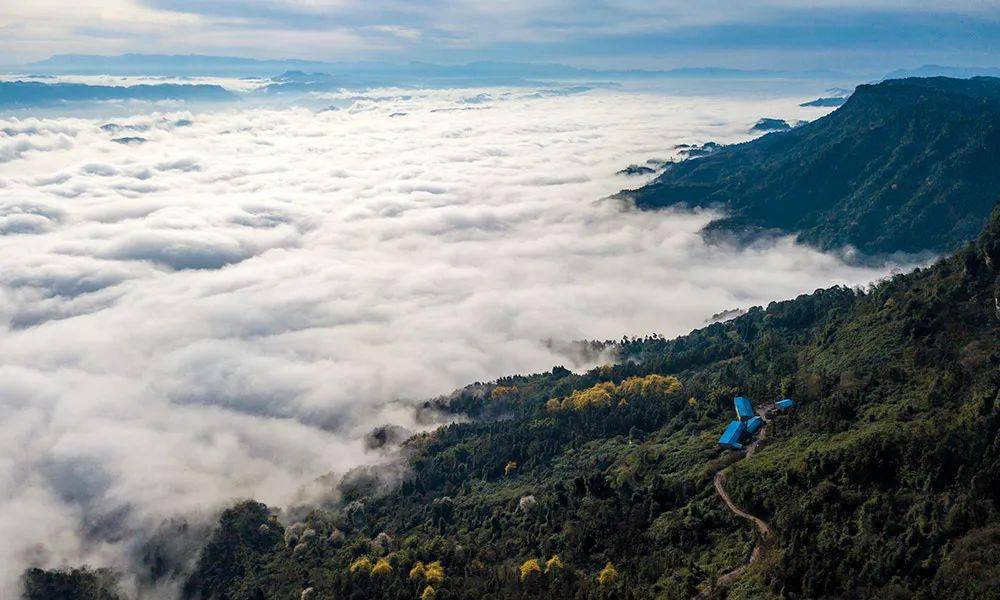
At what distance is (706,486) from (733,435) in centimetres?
1489

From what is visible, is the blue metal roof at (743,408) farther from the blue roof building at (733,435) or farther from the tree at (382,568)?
the tree at (382,568)

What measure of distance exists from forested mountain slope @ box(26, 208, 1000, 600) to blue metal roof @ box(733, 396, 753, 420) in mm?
4773

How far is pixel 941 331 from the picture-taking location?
113m

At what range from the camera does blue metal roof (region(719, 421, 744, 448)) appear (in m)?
108

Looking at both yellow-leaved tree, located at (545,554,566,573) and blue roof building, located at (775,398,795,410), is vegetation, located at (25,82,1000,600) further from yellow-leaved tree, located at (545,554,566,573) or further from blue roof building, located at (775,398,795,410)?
blue roof building, located at (775,398,795,410)

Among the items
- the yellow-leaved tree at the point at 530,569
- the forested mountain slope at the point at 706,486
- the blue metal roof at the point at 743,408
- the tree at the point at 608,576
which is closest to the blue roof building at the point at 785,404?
the forested mountain slope at the point at 706,486

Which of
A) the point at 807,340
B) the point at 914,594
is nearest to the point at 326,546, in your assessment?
the point at 914,594

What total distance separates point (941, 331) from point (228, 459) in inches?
6402

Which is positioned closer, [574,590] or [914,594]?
[914,594]

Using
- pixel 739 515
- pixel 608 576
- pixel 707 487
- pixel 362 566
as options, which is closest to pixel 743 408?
pixel 707 487

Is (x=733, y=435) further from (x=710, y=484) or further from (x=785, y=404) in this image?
(x=710, y=484)

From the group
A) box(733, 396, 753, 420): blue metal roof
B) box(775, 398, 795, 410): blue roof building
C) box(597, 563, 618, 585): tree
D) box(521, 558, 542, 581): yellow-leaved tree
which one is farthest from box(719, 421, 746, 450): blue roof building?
box(521, 558, 542, 581): yellow-leaved tree

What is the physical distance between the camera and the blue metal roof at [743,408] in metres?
117

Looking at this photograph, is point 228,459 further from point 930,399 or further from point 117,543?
point 930,399
